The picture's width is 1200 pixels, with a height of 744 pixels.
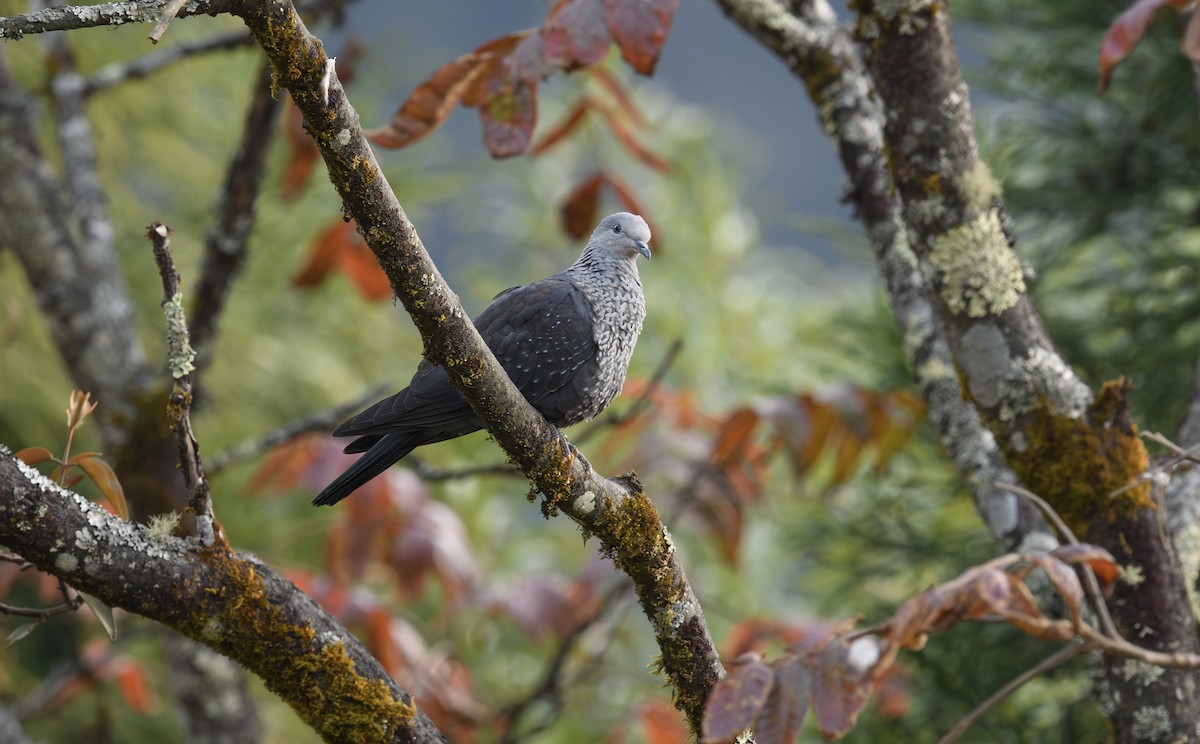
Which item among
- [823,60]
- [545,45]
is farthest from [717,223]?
[545,45]

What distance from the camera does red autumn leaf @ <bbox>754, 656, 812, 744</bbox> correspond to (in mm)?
1374

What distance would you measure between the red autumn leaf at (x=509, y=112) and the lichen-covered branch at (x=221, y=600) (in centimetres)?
92

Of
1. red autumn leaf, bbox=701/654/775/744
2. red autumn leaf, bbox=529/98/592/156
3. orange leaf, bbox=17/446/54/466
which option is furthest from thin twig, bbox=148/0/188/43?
red autumn leaf, bbox=529/98/592/156

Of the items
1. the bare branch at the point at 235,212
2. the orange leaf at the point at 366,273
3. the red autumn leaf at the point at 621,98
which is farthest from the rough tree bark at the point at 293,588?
the orange leaf at the point at 366,273

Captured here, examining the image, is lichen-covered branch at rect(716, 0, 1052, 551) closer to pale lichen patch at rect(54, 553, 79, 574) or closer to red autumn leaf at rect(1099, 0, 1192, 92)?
red autumn leaf at rect(1099, 0, 1192, 92)

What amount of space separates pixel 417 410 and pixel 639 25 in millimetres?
832

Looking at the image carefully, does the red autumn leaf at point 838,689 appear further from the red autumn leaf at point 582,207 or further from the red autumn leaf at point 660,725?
the red autumn leaf at point 582,207

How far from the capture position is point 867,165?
9.07ft

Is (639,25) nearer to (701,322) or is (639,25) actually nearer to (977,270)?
(977,270)

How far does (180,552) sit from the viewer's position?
1.65 metres

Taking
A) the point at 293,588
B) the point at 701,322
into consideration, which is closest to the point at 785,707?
the point at 293,588

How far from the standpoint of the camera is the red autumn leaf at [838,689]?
4.42 ft

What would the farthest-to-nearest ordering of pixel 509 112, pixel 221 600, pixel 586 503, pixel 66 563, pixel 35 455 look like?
pixel 509 112 < pixel 586 503 < pixel 35 455 < pixel 221 600 < pixel 66 563

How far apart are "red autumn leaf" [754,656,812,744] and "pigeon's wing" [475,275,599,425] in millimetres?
1187
